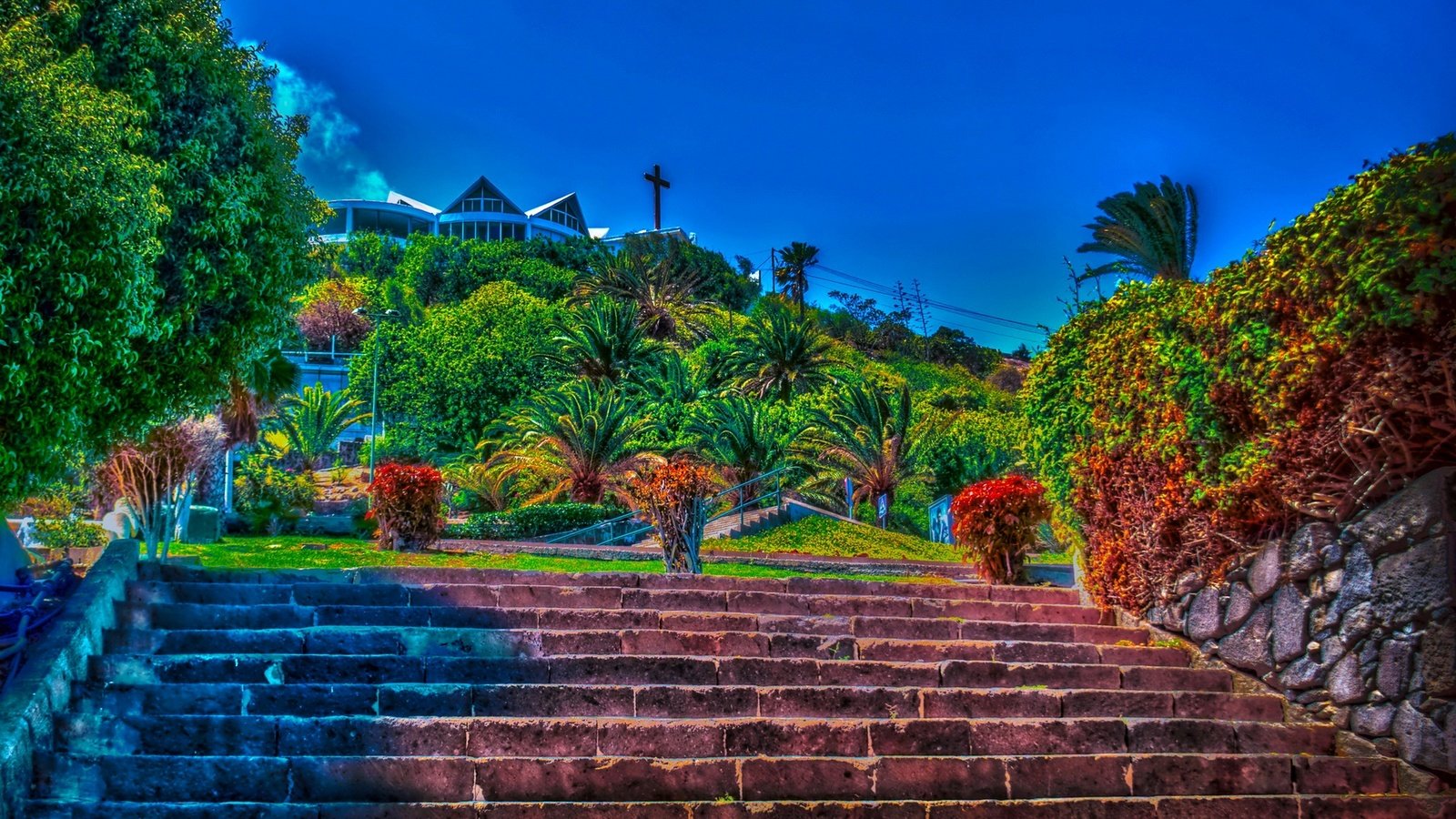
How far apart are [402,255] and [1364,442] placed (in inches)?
1827

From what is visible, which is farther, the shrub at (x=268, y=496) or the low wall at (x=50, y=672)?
the shrub at (x=268, y=496)

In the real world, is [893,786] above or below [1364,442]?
below

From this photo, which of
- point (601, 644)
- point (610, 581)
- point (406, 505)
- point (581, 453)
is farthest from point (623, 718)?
point (581, 453)

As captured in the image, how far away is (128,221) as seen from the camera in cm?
603

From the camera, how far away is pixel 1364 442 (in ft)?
21.9

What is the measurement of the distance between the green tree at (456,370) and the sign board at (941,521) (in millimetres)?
13119

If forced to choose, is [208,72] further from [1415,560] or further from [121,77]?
[1415,560]

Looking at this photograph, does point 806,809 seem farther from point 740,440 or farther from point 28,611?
point 740,440

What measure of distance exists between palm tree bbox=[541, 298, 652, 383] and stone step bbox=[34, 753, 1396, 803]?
24.1 metres

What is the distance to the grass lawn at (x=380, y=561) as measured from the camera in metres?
12.4

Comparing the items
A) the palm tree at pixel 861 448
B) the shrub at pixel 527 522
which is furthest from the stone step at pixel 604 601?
the palm tree at pixel 861 448

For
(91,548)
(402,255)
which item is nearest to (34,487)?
(91,548)

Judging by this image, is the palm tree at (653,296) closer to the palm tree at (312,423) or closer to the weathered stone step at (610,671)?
the palm tree at (312,423)

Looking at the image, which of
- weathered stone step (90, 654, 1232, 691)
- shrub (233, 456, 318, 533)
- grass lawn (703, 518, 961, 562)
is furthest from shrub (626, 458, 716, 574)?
shrub (233, 456, 318, 533)
